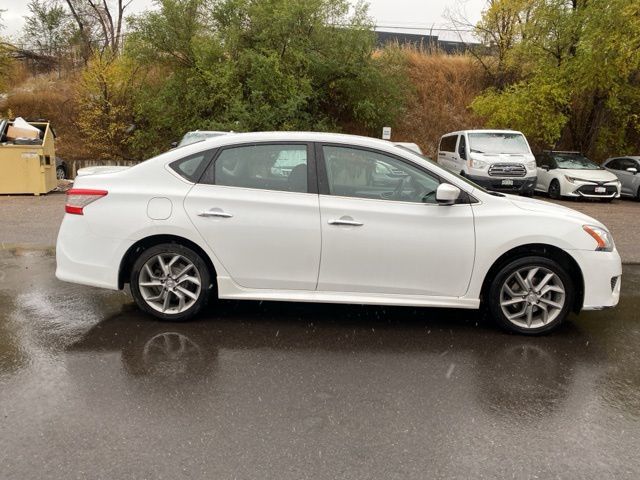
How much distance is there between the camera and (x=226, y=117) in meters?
21.3

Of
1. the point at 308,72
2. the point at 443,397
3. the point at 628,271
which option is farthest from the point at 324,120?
the point at 443,397

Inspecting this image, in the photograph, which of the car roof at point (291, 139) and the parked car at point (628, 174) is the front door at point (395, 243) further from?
the parked car at point (628, 174)

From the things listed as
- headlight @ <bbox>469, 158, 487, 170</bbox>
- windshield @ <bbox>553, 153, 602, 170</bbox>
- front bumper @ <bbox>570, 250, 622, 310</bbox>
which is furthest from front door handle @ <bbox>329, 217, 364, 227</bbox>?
windshield @ <bbox>553, 153, 602, 170</bbox>

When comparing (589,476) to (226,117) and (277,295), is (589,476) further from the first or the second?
(226,117)

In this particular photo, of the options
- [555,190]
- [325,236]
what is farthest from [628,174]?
[325,236]

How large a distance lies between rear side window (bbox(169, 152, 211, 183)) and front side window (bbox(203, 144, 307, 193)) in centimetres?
9

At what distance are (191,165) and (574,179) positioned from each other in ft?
49.5

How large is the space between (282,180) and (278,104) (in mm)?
17574

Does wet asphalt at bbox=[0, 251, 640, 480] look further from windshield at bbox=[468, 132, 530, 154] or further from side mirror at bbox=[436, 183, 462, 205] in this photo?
windshield at bbox=[468, 132, 530, 154]

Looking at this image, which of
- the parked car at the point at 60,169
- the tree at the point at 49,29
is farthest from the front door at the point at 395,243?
the tree at the point at 49,29

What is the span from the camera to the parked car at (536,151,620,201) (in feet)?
56.1

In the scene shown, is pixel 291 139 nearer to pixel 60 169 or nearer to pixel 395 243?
pixel 395 243

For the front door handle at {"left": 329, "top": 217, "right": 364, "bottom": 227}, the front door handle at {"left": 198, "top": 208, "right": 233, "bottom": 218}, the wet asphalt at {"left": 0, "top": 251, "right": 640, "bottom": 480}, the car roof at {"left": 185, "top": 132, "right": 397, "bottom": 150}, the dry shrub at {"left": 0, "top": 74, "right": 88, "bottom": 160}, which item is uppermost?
the dry shrub at {"left": 0, "top": 74, "right": 88, "bottom": 160}

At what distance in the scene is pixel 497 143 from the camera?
17.5 metres
